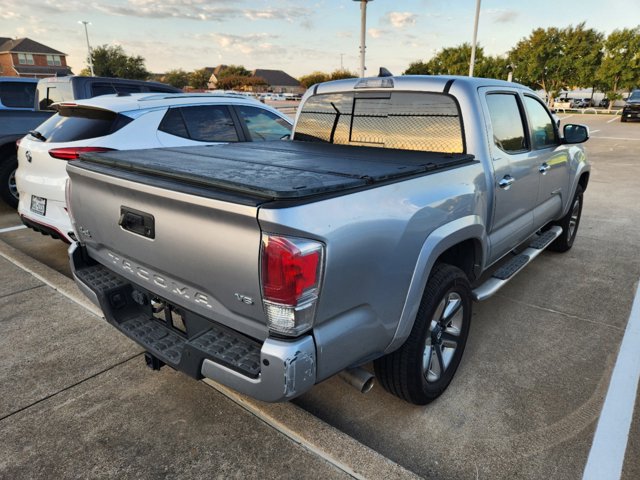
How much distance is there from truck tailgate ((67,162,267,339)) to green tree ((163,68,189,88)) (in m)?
89.5

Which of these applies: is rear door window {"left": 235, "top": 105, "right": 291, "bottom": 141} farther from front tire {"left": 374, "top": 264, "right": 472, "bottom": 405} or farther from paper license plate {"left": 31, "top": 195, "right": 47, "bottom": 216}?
front tire {"left": 374, "top": 264, "right": 472, "bottom": 405}

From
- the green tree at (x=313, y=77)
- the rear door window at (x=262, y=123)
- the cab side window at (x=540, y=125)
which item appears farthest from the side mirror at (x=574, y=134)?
the green tree at (x=313, y=77)

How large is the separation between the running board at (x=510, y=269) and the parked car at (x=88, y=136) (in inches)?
137

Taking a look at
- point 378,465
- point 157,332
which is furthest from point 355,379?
point 157,332

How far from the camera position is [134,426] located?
247 cm

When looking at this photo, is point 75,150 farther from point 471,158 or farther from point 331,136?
point 471,158

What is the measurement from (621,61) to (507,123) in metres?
46.2

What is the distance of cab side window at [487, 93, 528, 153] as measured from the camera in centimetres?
323

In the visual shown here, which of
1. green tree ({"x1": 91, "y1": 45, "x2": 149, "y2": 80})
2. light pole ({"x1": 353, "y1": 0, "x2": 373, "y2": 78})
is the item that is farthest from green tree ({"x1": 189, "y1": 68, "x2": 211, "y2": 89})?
light pole ({"x1": 353, "y1": 0, "x2": 373, "y2": 78})

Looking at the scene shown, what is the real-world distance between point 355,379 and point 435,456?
24.3 inches

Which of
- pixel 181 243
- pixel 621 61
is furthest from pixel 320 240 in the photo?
pixel 621 61

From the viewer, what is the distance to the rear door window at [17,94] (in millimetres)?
8367

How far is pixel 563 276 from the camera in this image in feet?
15.3

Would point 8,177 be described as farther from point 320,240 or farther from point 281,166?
point 320,240
